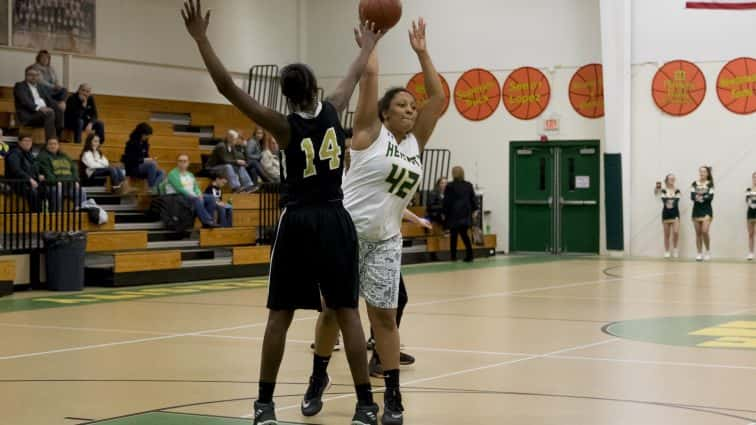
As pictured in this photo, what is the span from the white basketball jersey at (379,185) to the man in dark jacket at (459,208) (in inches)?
655

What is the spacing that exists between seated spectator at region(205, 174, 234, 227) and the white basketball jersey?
13684 millimetres

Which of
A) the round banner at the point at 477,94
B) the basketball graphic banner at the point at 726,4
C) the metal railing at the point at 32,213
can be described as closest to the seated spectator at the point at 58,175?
the metal railing at the point at 32,213

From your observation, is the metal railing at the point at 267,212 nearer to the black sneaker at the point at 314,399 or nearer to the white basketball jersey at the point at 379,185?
the black sneaker at the point at 314,399

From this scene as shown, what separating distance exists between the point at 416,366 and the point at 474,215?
1724 centimetres

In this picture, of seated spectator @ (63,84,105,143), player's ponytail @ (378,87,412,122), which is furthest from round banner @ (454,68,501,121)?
player's ponytail @ (378,87,412,122)

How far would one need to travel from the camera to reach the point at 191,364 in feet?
28.9

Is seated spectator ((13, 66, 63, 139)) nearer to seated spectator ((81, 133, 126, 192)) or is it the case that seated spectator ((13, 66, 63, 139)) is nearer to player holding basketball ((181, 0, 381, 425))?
seated spectator ((81, 133, 126, 192))

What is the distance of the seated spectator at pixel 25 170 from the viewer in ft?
54.7

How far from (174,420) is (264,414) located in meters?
0.83

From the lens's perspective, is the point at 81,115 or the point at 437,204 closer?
the point at 81,115

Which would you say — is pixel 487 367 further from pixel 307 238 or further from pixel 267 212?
pixel 267 212

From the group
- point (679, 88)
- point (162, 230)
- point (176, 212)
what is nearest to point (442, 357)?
point (176, 212)

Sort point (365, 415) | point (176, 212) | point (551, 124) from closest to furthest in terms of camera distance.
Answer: point (365, 415), point (176, 212), point (551, 124)

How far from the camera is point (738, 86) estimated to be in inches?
972
